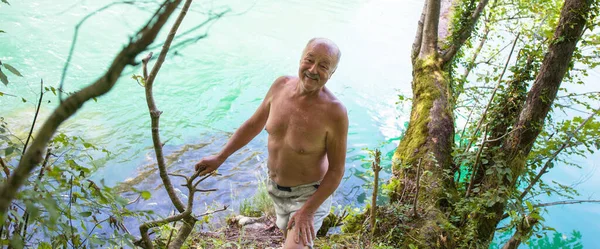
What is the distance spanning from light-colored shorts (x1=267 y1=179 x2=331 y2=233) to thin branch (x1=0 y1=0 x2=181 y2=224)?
75.1 inches

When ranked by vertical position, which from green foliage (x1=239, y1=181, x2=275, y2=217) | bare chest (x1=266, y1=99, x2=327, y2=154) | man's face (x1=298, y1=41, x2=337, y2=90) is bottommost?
green foliage (x1=239, y1=181, x2=275, y2=217)

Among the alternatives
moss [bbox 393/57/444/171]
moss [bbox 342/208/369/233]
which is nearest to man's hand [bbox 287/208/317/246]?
moss [bbox 342/208/369/233]

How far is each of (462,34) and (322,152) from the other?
390cm

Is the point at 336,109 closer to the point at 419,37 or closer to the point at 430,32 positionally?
the point at 430,32

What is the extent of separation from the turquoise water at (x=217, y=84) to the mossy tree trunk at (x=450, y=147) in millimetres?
1463

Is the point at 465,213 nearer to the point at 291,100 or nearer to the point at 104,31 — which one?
the point at 291,100

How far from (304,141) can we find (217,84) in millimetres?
6986

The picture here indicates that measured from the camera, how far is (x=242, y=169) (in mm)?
6195

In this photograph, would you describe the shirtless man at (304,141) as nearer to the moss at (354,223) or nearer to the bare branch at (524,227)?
the bare branch at (524,227)

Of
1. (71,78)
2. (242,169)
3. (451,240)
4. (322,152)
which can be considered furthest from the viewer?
(71,78)

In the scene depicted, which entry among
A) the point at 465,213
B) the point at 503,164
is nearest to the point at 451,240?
the point at 465,213

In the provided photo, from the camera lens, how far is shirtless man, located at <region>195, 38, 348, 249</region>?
237cm

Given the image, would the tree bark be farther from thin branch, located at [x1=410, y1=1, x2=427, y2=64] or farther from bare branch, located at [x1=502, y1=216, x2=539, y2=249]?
thin branch, located at [x1=410, y1=1, x2=427, y2=64]

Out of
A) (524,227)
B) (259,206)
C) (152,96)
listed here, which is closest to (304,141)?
(152,96)
